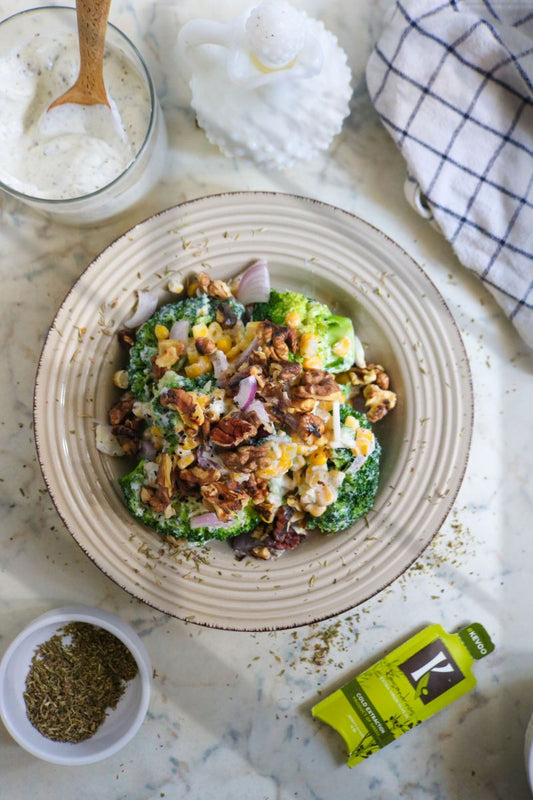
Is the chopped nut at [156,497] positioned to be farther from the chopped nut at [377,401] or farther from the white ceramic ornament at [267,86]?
the white ceramic ornament at [267,86]

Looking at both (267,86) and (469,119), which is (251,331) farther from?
(469,119)

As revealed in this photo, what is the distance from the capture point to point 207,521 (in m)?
1.63

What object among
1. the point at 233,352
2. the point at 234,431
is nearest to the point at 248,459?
the point at 234,431

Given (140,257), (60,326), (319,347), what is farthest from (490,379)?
(60,326)

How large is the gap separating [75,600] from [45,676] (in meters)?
0.21

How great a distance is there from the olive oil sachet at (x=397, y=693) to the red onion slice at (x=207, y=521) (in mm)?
670

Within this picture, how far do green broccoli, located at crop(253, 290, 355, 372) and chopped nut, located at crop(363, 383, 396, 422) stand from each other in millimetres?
99

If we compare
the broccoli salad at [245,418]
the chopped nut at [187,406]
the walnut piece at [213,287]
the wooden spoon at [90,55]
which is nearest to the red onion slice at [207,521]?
the broccoli salad at [245,418]

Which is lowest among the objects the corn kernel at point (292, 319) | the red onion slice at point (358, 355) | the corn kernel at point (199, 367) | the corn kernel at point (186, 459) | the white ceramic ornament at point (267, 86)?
the corn kernel at point (186, 459)

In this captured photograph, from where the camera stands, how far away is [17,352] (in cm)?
190

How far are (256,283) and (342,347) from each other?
274mm

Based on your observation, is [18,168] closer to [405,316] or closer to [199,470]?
[199,470]

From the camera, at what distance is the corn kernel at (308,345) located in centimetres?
167

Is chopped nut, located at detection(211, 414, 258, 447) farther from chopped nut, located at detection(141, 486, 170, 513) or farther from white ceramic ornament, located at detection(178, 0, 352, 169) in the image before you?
white ceramic ornament, located at detection(178, 0, 352, 169)
